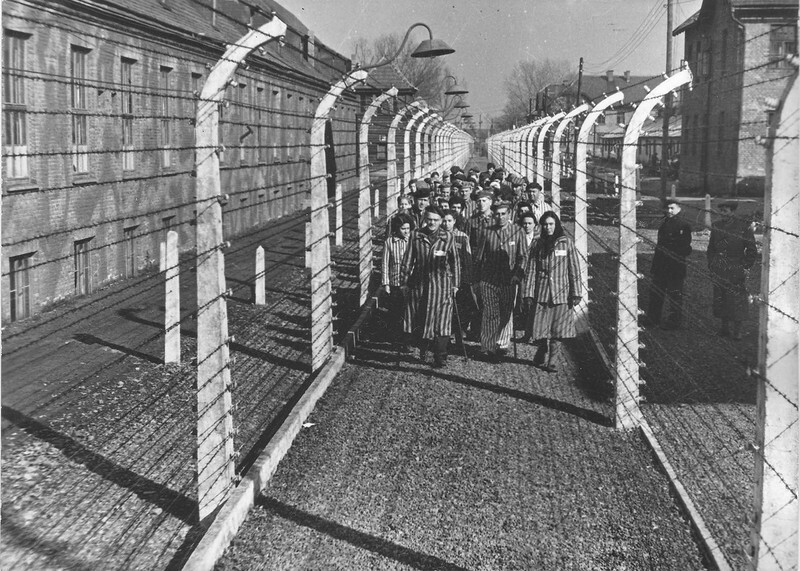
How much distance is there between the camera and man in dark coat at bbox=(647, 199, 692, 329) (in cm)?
1166

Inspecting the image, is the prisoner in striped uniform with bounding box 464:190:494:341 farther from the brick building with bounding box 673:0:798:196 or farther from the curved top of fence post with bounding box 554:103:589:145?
the brick building with bounding box 673:0:798:196

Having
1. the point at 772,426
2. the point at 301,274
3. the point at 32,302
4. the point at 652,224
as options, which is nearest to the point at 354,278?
the point at 301,274

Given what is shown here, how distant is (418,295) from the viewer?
9773 mm

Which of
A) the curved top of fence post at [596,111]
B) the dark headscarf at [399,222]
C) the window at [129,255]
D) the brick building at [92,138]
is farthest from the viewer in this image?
the window at [129,255]

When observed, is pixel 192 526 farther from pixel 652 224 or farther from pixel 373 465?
pixel 652 224

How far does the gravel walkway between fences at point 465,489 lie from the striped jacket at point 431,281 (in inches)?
35.7

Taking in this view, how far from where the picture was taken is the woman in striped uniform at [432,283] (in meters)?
9.58

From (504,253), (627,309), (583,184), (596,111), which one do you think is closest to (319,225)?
(504,253)

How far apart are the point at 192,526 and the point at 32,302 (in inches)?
313

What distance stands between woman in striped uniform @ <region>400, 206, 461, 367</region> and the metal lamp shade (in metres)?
3.86

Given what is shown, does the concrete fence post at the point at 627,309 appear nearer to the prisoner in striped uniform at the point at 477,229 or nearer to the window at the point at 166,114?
the prisoner in striped uniform at the point at 477,229

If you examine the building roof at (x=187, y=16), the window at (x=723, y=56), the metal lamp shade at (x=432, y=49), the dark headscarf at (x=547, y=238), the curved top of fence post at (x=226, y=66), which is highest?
the window at (x=723, y=56)

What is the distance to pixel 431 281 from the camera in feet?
31.7

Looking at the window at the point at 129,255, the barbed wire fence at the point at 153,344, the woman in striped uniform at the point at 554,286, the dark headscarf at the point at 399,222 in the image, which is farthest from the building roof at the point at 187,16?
the window at the point at 129,255
